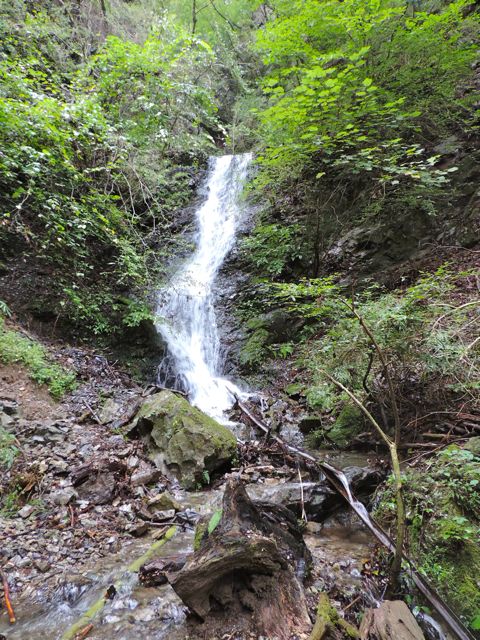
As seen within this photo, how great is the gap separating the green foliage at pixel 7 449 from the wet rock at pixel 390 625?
341 cm

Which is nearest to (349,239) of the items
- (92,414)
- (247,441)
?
(247,441)

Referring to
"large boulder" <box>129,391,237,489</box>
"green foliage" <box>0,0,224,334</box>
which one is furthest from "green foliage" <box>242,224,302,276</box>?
"large boulder" <box>129,391,237,489</box>

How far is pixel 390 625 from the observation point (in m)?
1.79

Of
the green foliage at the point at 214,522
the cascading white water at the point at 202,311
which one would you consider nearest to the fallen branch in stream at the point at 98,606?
the green foliage at the point at 214,522

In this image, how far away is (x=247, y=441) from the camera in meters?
5.32

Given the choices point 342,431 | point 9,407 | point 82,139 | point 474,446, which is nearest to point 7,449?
point 9,407

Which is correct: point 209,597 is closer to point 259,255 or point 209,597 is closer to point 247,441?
point 247,441

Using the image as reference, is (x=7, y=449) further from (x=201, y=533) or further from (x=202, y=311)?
(x=202, y=311)

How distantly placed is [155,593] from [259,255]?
7956mm

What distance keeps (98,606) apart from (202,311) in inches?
287

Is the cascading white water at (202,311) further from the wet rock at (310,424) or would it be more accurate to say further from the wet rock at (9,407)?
the wet rock at (9,407)

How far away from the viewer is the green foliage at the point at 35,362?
204 inches

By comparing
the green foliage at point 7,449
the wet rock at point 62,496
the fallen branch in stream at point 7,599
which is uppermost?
the green foliage at point 7,449

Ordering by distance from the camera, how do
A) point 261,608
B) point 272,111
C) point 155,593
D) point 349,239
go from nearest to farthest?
1. point 261,608
2. point 155,593
3. point 272,111
4. point 349,239
